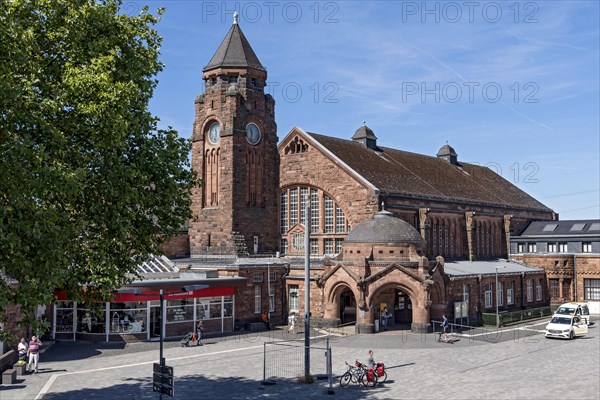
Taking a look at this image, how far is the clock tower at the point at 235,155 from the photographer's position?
164 ft

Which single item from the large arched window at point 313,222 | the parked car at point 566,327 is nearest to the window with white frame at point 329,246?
the large arched window at point 313,222

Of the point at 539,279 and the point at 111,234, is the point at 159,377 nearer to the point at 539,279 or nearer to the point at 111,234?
the point at 111,234

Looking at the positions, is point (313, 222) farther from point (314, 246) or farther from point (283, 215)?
point (283, 215)

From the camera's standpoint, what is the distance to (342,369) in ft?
94.5

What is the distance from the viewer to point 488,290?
50.2 m

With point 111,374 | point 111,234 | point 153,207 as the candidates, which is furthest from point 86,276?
point 111,374

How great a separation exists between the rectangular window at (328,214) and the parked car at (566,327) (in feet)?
61.0

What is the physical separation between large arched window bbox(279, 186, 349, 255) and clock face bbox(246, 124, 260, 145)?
5.25 meters

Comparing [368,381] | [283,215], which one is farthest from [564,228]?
[368,381]

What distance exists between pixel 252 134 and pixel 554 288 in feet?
106

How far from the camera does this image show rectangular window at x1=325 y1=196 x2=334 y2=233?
5069cm

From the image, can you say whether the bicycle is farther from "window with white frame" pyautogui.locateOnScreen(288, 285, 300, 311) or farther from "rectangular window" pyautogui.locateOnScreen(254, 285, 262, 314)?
"window with white frame" pyautogui.locateOnScreen(288, 285, 300, 311)

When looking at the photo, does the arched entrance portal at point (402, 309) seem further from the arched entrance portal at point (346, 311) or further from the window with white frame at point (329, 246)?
the window with white frame at point (329, 246)

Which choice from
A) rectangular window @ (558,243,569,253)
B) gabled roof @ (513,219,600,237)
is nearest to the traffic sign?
gabled roof @ (513,219,600,237)
